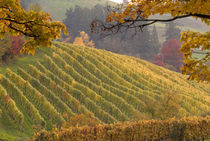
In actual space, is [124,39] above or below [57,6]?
below

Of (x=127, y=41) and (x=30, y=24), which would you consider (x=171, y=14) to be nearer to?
(x=30, y=24)

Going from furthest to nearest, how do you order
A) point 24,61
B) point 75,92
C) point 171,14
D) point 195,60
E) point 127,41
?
point 127,41, point 24,61, point 75,92, point 195,60, point 171,14

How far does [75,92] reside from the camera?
85.3 feet

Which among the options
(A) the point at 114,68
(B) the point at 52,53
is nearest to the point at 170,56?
(A) the point at 114,68

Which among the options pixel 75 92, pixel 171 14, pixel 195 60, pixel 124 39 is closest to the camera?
pixel 171 14

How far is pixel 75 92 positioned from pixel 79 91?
0.49 meters

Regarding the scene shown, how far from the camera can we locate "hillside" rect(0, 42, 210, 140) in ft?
67.6

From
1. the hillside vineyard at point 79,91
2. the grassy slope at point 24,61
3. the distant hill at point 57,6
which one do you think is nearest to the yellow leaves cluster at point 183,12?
the hillside vineyard at point 79,91

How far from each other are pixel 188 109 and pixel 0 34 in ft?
88.4

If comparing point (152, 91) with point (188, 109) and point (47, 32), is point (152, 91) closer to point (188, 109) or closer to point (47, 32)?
point (188, 109)

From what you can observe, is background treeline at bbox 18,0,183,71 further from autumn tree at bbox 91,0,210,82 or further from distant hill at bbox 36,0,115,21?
autumn tree at bbox 91,0,210,82

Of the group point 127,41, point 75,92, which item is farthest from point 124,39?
point 75,92

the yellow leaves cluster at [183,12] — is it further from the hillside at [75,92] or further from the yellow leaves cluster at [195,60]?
the hillside at [75,92]

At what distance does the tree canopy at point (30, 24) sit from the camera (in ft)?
22.5
